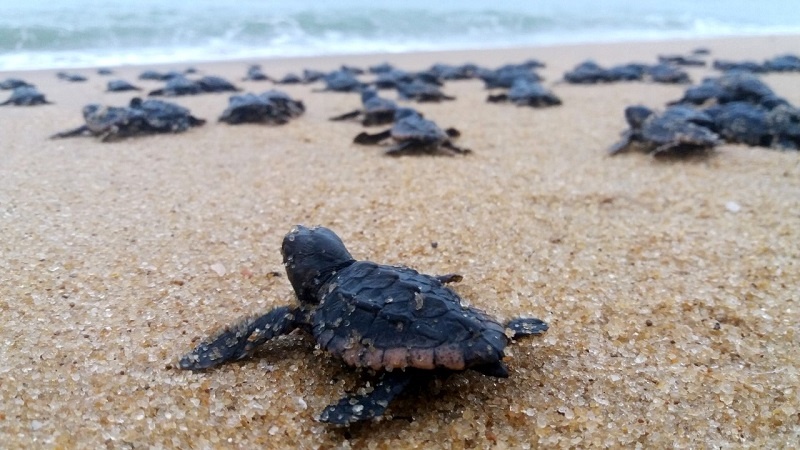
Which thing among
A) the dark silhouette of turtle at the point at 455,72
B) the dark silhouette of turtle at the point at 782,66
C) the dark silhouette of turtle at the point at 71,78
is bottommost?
the dark silhouette of turtle at the point at 71,78

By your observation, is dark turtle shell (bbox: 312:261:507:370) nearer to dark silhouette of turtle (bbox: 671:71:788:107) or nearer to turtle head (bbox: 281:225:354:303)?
turtle head (bbox: 281:225:354:303)

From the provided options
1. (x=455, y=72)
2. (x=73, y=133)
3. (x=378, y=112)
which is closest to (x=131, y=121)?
(x=73, y=133)

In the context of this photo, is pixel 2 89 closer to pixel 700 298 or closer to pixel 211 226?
pixel 211 226

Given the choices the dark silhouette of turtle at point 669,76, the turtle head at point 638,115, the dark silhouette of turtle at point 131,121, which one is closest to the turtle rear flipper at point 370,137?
the dark silhouette of turtle at point 131,121

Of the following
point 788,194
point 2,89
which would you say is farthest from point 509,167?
point 2,89

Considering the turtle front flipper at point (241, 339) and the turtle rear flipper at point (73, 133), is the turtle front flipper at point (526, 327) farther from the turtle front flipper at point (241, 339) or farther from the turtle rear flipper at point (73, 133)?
the turtle rear flipper at point (73, 133)

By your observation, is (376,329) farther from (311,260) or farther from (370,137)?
(370,137)
